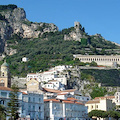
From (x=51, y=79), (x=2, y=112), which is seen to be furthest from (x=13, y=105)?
(x=51, y=79)

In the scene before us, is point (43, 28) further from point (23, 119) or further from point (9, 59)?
point (23, 119)

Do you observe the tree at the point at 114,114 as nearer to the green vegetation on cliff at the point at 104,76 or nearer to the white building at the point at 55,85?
the white building at the point at 55,85

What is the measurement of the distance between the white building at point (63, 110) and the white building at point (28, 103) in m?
2.71

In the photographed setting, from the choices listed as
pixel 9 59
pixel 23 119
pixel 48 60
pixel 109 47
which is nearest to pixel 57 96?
pixel 23 119

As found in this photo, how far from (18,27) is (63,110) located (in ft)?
343

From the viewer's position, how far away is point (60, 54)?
138750 mm

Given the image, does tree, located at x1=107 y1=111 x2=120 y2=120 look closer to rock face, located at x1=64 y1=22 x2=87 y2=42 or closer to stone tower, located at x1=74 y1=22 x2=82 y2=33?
rock face, located at x1=64 y1=22 x2=87 y2=42

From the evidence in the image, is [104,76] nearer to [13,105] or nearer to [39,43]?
[39,43]

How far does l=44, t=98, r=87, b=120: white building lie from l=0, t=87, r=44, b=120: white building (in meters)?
2.71

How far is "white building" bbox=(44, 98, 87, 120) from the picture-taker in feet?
239

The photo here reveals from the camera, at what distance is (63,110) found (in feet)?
248

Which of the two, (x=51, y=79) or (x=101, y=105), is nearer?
(x=101, y=105)

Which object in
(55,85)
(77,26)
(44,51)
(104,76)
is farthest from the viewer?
Answer: (77,26)

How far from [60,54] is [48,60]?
21.2 feet
